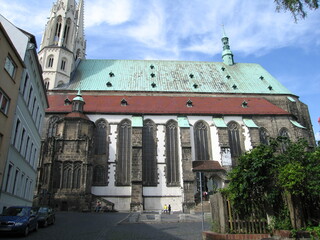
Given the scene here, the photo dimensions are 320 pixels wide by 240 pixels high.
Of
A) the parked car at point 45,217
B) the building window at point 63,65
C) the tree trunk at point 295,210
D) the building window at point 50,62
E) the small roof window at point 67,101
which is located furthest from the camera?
the building window at point 63,65

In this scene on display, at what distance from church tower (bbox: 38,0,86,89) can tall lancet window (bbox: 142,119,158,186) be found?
1489cm

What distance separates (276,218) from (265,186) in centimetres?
103

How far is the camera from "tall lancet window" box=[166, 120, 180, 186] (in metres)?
29.8

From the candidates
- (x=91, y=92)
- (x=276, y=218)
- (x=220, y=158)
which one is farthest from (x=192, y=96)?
(x=276, y=218)

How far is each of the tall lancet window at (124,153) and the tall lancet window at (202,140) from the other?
761 centimetres

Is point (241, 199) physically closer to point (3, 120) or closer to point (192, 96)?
point (3, 120)

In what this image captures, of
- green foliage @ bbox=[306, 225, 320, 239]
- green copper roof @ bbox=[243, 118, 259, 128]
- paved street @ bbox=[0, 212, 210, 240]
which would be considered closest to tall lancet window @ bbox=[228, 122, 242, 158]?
green copper roof @ bbox=[243, 118, 259, 128]

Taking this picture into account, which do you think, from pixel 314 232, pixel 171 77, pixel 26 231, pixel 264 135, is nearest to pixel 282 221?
pixel 314 232

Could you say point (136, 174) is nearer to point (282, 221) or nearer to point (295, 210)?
point (282, 221)

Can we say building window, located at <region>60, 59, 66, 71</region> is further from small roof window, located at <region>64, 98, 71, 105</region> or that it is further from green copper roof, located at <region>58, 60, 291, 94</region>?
small roof window, located at <region>64, 98, 71, 105</region>

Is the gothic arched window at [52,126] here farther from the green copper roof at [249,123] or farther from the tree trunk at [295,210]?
the tree trunk at [295,210]

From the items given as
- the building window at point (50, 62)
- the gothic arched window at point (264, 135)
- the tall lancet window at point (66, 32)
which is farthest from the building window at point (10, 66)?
the tall lancet window at point (66, 32)

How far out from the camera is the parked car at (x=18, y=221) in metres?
10.4

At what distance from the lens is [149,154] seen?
3067 cm
